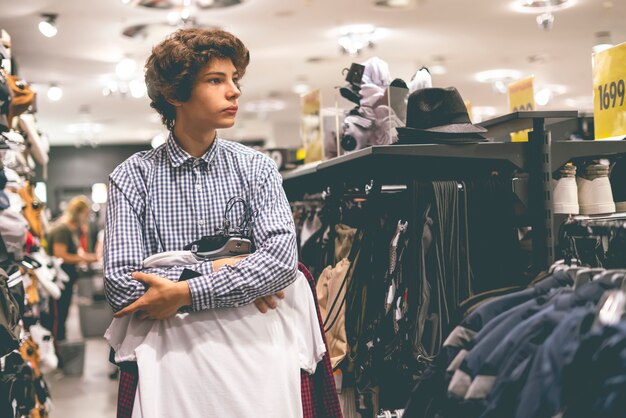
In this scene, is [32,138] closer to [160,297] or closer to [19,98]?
[19,98]

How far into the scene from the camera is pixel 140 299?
1849 mm

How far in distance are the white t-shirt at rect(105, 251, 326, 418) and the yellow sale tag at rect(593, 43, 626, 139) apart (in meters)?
1.60

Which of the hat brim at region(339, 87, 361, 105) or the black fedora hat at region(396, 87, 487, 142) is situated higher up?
the hat brim at region(339, 87, 361, 105)

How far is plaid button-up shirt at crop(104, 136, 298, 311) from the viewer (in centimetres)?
187

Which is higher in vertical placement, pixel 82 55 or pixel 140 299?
pixel 82 55

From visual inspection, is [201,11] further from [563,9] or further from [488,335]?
[488,335]

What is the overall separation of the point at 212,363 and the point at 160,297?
0.69 feet

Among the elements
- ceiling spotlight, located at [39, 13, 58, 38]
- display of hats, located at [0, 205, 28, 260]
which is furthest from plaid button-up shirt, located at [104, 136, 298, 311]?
ceiling spotlight, located at [39, 13, 58, 38]

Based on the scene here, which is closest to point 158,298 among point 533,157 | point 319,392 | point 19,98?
point 319,392

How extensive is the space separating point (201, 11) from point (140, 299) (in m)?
6.56

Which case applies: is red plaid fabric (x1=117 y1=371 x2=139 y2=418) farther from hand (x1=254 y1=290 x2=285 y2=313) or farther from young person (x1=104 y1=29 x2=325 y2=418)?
hand (x1=254 y1=290 x2=285 y2=313)

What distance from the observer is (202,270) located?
6.19ft

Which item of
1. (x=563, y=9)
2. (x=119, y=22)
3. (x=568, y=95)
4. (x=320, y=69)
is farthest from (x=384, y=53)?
(x=568, y=95)

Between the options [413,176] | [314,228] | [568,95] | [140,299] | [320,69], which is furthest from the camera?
[568,95]
